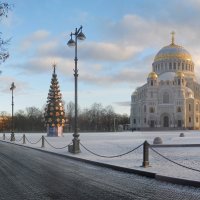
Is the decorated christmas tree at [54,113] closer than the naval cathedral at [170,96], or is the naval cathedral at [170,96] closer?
the decorated christmas tree at [54,113]

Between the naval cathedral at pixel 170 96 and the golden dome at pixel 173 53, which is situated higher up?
the golden dome at pixel 173 53

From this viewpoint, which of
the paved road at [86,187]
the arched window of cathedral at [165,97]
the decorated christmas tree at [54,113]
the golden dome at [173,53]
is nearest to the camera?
the paved road at [86,187]

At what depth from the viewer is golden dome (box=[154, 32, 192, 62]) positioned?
13738 centimetres

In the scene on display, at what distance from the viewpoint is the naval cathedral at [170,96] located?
132 meters

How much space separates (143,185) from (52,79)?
56.3 metres

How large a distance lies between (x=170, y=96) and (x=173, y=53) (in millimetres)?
14457

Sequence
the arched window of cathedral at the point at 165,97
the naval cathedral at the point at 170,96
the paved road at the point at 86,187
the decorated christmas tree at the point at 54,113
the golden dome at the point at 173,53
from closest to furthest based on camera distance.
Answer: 1. the paved road at the point at 86,187
2. the decorated christmas tree at the point at 54,113
3. the naval cathedral at the point at 170,96
4. the arched window of cathedral at the point at 165,97
5. the golden dome at the point at 173,53

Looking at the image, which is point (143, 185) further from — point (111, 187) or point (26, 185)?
point (26, 185)

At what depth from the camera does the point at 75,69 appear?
25594 mm

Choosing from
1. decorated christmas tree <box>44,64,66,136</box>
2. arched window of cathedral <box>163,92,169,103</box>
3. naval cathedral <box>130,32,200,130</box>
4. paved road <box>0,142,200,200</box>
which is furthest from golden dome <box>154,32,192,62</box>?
paved road <box>0,142,200,200</box>

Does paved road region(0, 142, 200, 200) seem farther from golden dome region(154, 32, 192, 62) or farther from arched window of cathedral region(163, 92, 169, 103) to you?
golden dome region(154, 32, 192, 62)

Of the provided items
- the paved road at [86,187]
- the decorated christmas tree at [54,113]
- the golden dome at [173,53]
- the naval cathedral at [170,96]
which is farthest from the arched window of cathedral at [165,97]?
the paved road at [86,187]

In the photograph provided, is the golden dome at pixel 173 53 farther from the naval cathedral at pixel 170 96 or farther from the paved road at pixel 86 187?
the paved road at pixel 86 187

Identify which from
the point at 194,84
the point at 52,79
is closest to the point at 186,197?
the point at 52,79
